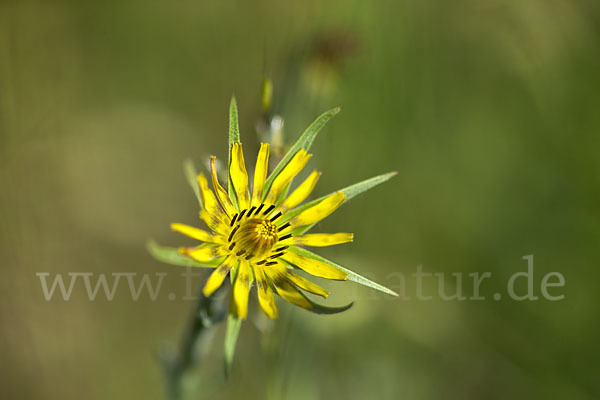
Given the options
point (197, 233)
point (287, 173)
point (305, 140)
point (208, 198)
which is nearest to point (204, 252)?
point (197, 233)

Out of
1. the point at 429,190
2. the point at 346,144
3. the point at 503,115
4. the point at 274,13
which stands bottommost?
the point at 429,190

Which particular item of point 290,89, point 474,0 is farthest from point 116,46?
point 474,0

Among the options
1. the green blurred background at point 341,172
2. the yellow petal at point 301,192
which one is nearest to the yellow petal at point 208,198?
the yellow petal at point 301,192

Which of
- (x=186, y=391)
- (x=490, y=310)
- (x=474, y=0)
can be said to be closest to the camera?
(x=186, y=391)

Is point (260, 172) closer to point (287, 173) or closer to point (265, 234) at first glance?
point (287, 173)

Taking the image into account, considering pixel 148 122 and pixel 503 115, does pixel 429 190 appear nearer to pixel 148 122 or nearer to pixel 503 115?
pixel 503 115

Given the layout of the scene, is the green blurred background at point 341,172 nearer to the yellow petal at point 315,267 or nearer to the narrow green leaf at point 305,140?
the narrow green leaf at point 305,140
